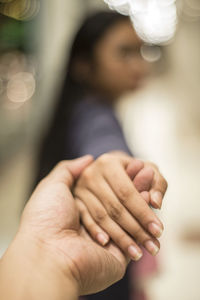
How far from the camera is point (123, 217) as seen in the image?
324 mm

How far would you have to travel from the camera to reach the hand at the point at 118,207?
31cm

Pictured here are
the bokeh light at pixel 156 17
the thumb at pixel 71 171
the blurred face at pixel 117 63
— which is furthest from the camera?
the bokeh light at pixel 156 17

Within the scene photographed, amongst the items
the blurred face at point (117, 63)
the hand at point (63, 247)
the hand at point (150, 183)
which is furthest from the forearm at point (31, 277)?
the blurred face at point (117, 63)

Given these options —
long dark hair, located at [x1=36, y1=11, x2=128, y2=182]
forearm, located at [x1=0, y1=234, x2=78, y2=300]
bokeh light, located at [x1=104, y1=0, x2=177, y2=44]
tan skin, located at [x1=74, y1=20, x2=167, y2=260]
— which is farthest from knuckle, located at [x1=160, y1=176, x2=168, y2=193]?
bokeh light, located at [x1=104, y1=0, x2=177, y2=44]

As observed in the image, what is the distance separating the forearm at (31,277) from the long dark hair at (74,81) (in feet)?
0.99

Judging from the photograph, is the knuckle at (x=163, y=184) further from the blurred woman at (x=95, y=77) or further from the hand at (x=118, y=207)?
the blurred woman at (x=95, y=77)

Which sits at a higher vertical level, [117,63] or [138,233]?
[117,63]

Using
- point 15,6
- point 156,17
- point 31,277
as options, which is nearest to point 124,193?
point 31,277

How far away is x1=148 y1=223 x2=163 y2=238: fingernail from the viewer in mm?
302

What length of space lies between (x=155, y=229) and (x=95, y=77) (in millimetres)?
456

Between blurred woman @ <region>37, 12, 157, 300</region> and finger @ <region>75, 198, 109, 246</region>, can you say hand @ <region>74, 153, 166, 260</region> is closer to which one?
finger @ <region>75, 198, 109, 246</region>

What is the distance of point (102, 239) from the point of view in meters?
0.33

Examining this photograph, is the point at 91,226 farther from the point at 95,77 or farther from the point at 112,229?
the point at 95,77

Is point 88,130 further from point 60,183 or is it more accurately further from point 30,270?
point 30,270
